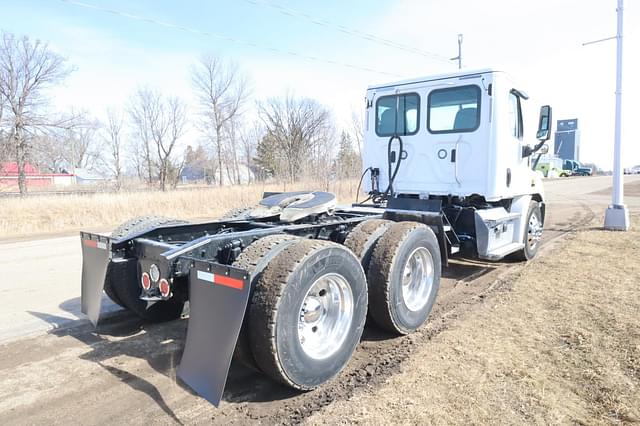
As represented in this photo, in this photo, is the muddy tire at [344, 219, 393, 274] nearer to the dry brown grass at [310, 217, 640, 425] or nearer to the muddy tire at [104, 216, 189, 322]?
the dry brown grass at [310, 217, 640, 425]

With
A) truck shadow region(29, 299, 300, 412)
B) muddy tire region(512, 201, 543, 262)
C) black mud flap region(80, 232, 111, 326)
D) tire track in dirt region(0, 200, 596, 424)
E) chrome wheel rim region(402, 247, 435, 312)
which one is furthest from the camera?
muddy tire region(512, 201, 543, 262)

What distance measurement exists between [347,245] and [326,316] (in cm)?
93

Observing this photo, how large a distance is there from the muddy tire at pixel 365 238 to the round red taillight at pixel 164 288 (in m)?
1.71

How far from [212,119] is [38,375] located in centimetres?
4376

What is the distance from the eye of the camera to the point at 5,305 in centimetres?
521

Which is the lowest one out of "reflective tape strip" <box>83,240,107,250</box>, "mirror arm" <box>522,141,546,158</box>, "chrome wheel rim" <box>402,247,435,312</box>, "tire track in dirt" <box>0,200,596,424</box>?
"tire track in dirt" <box>0,200,596,424</box>

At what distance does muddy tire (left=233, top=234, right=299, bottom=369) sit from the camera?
2930mm

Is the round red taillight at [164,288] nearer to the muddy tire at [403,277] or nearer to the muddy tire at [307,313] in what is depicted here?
the muddy tire at [307,313]

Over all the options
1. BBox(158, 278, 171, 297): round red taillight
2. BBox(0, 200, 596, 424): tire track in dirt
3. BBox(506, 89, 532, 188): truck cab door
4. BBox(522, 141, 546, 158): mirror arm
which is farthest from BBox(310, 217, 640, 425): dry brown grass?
BBox(522, 141, 546, 158): mirror arm

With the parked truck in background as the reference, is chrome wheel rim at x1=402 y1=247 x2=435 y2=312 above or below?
below

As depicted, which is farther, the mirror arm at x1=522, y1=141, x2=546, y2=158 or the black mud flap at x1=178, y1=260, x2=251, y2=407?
the mirror arm at x1=522, y1=141, x2=546, y2=158

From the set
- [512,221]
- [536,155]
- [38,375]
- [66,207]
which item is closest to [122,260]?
[38,375]

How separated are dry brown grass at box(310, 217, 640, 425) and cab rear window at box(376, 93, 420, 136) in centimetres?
274

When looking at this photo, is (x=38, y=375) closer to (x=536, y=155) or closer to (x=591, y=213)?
(x=536, y=155)
